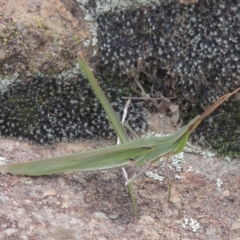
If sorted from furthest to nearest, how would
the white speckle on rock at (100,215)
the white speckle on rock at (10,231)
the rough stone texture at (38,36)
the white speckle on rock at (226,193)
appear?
the rough stone texture at (38,36) → the white speckle on rock at (226,193) → the white speckle on rock at (100,215) → the white speckle on rock at (10,231)

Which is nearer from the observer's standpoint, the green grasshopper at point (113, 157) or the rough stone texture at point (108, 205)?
the rough stone texture at point (108, 205)

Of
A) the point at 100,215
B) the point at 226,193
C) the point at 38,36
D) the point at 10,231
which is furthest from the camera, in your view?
the point at 38,36

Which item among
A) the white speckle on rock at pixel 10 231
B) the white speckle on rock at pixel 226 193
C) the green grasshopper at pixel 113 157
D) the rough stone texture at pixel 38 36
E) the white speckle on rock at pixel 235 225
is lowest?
the white speckle on rock at pixel 235 225

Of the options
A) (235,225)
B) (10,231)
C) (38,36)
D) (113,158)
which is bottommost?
(235,225)

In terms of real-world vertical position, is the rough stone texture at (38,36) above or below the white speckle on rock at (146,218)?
above

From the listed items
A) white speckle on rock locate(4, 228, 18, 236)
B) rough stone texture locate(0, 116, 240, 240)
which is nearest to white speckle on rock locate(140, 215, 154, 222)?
rough stone texture locate(0, 116, 240, 240)

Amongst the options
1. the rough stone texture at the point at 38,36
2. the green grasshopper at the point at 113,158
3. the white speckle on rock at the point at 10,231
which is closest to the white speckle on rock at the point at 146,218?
the green grasshopper at the point at 113,158

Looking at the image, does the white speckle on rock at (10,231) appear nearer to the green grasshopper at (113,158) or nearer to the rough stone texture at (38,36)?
the green grasshopper at (113,158)

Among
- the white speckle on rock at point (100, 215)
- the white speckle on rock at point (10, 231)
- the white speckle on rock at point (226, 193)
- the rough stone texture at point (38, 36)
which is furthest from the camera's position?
the rough stone texture at point (38, 36)

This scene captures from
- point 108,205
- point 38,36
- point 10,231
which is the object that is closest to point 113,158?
point 108,205

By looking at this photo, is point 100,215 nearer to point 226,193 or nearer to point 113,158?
point 113,158

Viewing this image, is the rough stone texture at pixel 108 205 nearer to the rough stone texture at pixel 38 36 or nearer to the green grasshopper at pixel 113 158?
the green grasshopper at pixel 113 158
